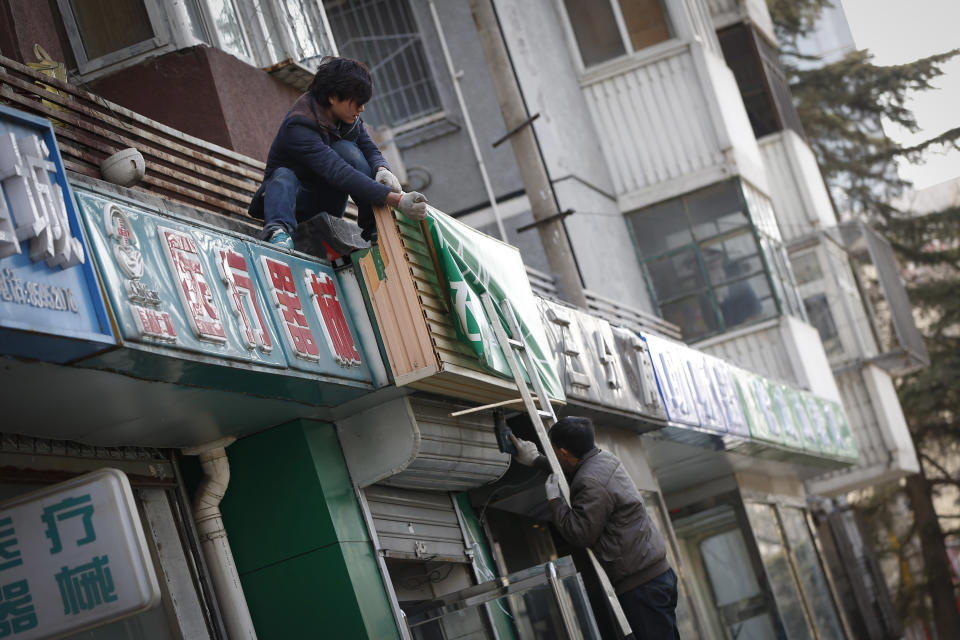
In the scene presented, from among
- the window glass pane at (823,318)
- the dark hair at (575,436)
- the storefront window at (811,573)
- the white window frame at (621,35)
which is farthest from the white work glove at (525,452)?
the window glass pane at (823,318)

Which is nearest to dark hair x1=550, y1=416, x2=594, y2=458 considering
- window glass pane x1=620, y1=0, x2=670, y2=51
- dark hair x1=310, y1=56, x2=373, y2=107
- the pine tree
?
dark hair x1=310, y1=56, x2=373, y2=107

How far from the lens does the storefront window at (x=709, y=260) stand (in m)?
21.7

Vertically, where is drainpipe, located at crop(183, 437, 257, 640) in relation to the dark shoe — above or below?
below

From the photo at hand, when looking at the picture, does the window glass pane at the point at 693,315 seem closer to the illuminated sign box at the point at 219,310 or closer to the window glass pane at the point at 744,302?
the window glass pane at the point at 744,302

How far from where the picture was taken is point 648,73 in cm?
2194

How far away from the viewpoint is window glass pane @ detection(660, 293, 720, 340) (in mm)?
21891

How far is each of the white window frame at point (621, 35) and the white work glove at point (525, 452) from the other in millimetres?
12082

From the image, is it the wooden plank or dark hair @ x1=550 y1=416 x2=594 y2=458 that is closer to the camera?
the wooden plank

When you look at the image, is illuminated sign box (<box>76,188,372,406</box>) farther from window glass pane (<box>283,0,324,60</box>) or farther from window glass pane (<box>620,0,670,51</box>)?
window glass pane (<box>620,0,670,51</box>)

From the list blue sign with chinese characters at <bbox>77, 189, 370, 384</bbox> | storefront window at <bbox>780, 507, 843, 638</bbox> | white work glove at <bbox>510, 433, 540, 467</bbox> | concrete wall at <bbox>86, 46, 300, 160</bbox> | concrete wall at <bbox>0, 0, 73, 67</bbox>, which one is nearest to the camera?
blue sign with chinese characters at <bbox>77, 189, 370, 384</bbox>

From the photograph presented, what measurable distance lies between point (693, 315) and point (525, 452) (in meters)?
11.6

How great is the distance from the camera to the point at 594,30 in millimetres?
22109

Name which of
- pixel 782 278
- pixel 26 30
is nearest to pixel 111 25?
pixel 26 30

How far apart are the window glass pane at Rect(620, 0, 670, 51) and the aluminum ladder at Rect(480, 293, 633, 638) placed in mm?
12435
